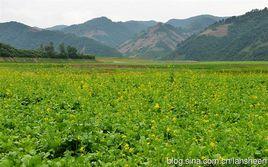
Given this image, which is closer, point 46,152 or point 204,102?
point 46,152

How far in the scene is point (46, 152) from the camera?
11.1 m

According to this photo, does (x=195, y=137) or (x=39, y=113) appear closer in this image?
(x=195, y=137)

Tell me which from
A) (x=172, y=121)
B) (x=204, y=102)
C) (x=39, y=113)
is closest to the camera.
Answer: (x=172, y=121)

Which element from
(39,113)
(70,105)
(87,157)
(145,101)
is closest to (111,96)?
(145,101)

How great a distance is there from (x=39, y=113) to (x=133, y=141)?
18.9ft

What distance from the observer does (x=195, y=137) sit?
12305mm

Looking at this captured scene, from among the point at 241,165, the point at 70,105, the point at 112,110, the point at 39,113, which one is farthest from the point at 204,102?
the point at 241,165

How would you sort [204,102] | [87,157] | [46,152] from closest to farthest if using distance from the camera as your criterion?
[87,157] < [46,152] < [204,102]

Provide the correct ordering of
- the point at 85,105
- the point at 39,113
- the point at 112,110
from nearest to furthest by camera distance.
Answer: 1. the point at 39,113
2. the point at 112,110
3. the point at 85,105

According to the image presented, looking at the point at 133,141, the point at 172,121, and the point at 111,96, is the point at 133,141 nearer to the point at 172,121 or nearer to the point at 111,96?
the point at 172,121

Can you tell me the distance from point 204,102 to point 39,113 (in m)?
8.13

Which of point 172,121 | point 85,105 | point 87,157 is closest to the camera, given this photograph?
point 87,157

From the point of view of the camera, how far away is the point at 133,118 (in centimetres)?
1540

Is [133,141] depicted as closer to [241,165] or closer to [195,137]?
[195,137]
